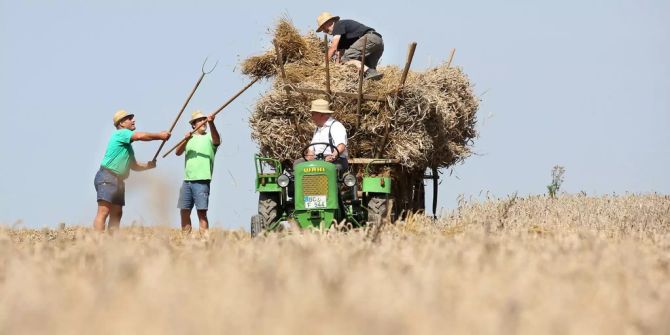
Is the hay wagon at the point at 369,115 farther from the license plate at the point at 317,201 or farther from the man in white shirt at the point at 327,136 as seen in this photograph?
the license plate at the point at 317,201

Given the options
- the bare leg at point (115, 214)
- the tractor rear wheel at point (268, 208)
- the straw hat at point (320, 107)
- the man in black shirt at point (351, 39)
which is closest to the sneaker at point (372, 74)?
the man in black shirt at point (351, 39)

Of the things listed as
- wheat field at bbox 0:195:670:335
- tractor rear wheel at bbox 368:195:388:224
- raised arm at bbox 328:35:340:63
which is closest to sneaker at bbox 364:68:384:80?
raised arm at bbox 328:35:340:63

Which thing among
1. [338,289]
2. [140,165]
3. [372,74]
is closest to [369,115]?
[372,74]

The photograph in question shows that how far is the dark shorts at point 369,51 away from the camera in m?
14.9

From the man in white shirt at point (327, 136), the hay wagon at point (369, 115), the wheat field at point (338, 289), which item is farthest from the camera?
the hay wagon at point (369, 115)

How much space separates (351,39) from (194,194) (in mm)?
3216

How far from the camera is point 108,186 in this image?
13.4 metres

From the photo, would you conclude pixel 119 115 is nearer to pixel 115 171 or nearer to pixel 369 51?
pixel 115 171

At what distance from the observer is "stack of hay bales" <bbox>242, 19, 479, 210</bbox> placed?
1381 cm

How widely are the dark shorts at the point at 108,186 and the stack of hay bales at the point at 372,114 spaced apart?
199cm

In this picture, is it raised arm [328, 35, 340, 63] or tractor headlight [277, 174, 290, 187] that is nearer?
tractor headlight [277, 174, 290, 187]

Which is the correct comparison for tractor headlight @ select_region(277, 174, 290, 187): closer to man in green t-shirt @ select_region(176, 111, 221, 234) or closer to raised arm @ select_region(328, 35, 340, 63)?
man in green t-shirt @ select_region(176, 111, 221, 234)

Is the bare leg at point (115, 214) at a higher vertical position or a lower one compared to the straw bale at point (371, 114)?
lower

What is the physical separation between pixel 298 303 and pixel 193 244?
10.9 feet
